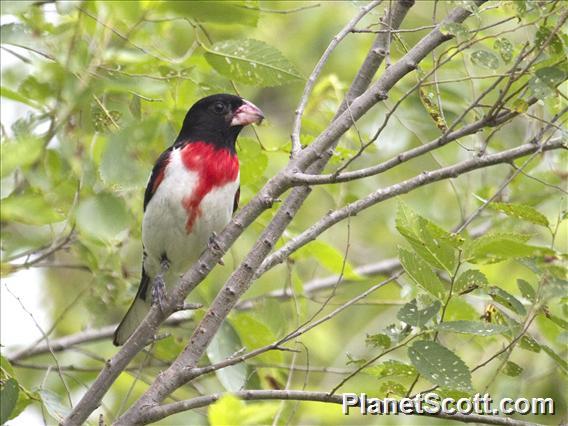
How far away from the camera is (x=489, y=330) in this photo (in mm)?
3070

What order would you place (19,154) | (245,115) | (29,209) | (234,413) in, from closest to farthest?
(234,413)
(19,154)
(29,209)
(245,115)

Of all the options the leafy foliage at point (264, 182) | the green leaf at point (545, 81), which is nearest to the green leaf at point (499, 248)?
the leafy foliage at point (264, 182)

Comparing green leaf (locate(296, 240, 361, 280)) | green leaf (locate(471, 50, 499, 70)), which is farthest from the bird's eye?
green leaf (locate(471, 50, 499, 70))

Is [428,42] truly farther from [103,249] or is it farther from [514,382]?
[103,249]

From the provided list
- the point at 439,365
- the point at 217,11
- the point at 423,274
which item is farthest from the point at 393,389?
the point at 217,11

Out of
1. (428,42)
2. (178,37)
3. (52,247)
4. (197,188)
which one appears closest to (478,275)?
(428,42)

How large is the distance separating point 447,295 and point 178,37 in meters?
3.95

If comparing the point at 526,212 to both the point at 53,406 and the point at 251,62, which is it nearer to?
the point at 251,62

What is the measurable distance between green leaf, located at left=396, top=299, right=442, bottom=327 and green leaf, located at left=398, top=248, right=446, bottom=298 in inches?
1.5

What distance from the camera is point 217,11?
3615mm

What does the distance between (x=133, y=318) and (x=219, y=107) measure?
1.08m

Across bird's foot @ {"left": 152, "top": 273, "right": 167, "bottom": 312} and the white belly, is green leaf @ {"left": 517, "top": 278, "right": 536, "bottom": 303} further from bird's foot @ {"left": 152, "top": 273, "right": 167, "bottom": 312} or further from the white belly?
the white belly

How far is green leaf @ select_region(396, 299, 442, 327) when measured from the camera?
10.2 ft

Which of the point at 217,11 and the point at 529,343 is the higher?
the point at 217,11
